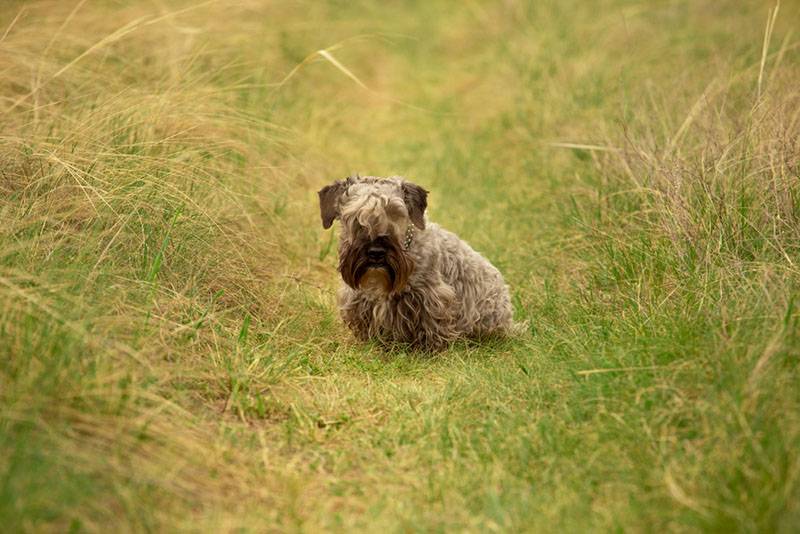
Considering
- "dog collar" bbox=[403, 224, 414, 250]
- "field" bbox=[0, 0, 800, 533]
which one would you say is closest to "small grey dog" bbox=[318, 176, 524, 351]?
"dog collar" bbox=[403, 224, 414, 250]

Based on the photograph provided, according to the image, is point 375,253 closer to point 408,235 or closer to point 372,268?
point 372,268

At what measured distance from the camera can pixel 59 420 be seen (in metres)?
3.79

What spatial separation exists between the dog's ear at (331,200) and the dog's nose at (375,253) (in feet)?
1.31

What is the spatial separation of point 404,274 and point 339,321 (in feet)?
3.26

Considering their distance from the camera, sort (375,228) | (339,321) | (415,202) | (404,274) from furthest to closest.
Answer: (339,321) < (415,202) < (404,274) < (375,228)

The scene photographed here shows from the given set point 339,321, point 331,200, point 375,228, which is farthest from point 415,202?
point 339,321

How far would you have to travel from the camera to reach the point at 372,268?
5.46 meters

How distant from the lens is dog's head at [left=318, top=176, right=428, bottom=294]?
5387mm

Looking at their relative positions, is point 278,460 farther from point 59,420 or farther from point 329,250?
point 329,250

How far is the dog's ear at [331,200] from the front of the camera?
5688mm

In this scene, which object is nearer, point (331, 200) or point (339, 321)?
point (331, 200)

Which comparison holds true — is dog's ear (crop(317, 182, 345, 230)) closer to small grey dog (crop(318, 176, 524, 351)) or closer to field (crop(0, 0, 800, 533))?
small grey dog (crop(318, 176, 524, 351))

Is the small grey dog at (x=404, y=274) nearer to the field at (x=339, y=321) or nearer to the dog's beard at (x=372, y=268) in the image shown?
the dog's beard at (x=372, y=268)

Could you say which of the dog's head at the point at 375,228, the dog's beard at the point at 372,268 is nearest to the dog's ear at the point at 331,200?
the dog's head at the point at 375,228
